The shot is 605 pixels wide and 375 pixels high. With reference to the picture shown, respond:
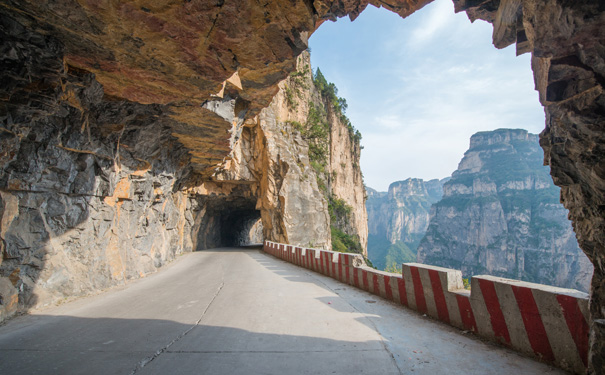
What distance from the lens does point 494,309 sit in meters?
3.71

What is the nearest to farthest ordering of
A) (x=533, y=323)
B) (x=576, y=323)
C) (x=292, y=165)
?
(x=576, y=323) → (x=533, y=323) → (x=292, y=165)

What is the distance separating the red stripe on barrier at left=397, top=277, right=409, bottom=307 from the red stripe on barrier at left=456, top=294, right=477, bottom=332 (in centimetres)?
135

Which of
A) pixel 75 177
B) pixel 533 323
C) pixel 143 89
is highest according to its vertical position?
pixel 143 89

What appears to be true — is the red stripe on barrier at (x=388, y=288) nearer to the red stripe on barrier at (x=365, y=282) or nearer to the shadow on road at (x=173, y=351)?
the red stripe on barrier at (x=365, y=282)

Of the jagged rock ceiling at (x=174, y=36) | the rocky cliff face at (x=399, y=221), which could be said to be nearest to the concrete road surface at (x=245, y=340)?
the jagged rock ceiling at (x=174, y=36)

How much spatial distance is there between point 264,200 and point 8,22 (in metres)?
19.3

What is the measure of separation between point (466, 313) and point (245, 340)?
3382 millimetres

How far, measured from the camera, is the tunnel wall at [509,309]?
291cm

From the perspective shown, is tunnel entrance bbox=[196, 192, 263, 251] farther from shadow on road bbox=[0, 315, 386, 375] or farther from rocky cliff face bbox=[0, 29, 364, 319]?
shadow on road bbox=[0, 315, 386, 375]

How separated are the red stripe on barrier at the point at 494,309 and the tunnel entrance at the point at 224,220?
870 inches

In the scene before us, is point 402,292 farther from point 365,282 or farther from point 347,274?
point 347,274

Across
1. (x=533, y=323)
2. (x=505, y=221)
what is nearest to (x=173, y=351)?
(x=533, y=323)

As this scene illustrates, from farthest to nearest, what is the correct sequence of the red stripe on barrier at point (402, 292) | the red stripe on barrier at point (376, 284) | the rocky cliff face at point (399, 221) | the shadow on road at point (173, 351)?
1. the rocky cliff face at point (399, 221)
2. the red stripe on barrier at point (376, 284)
3. the red stripe on barrier at point (402, 292)
4. the shadow on road at point (173, 351)

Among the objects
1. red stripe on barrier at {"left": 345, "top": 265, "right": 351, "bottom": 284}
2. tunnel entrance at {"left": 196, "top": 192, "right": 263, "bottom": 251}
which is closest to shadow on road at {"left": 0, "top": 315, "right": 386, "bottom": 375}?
red stripe on barrier at {"left": 345, "top": 265, "right": 351, "bottom": 284}
